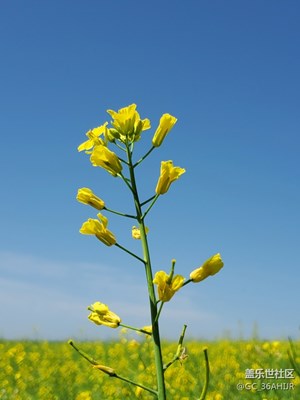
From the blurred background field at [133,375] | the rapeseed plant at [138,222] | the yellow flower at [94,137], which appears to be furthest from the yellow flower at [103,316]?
the blurred background field at [133,375]

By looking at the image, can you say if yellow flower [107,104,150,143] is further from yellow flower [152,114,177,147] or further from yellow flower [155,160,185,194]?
yellow flower [155,160,185,194]

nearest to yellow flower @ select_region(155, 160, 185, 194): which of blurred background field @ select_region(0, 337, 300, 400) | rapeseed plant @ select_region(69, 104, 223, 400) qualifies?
rapeseed plant @ select_region(69, 104, 223, 400)

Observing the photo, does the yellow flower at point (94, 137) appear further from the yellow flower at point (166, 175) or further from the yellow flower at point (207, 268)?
the yellow flower at point (207, 268)

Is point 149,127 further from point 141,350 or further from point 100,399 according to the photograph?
point 141,350

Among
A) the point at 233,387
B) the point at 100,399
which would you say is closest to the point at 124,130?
the point at 100,399

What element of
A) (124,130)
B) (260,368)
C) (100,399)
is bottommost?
(100,399)

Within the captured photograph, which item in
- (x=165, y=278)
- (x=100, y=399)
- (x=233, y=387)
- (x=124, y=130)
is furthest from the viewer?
(x=233, y=387)

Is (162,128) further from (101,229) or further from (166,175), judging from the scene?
(101,229)

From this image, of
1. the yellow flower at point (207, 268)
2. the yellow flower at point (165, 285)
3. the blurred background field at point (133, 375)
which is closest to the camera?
the yellow flower at point (165, 285)
